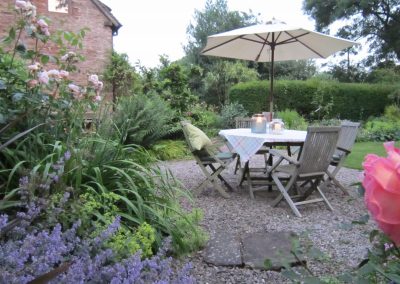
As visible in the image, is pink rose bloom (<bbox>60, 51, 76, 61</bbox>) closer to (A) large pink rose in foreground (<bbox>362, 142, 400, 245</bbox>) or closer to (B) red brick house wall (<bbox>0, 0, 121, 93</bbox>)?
(A) large pink rose in foreground (<bbox>362, 142, 400, 245</bbox>)

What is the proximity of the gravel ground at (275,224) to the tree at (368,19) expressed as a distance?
20.7m

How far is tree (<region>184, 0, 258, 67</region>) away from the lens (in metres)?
28.0

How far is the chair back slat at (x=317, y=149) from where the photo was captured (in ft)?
12.8

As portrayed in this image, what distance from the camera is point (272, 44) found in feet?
19.9

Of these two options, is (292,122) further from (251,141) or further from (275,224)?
(275,224)

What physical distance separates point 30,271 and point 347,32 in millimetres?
26778

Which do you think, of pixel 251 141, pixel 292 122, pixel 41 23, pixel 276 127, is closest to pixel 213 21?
pixel 292 122

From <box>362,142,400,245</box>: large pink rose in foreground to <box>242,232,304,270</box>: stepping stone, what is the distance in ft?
6.92

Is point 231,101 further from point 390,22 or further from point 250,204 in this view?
point 390,22

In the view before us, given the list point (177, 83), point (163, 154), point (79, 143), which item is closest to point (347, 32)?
point (177, 83)

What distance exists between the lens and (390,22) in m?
22.9

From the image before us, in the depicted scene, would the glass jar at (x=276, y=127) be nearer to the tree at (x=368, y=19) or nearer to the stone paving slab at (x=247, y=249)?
the stone paving slab at (x=247, y=249)

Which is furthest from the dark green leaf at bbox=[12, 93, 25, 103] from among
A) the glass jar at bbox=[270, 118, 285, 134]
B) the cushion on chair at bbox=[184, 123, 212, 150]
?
the glass jar at bbox=[270, 118, 285, 134]

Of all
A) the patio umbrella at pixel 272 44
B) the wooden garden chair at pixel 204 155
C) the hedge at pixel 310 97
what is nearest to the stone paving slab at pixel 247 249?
the wooden garden chair at pixel 204 155
